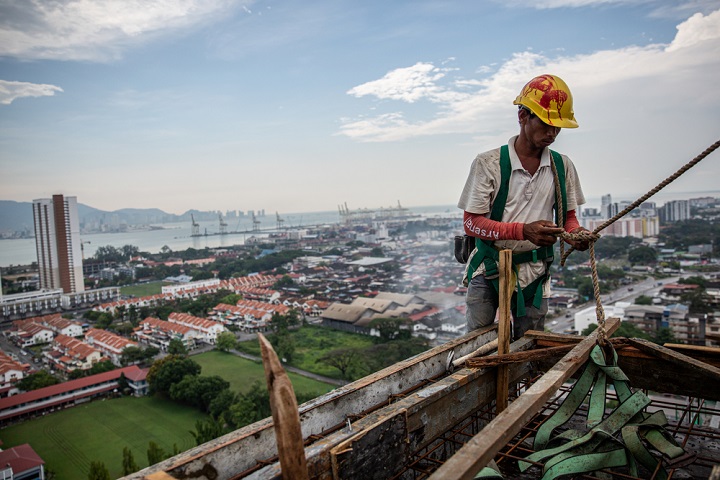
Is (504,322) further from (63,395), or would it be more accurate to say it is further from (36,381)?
(36,381)

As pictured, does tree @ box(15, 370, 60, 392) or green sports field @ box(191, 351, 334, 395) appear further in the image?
tree @ box(15, 370, 60, 392)

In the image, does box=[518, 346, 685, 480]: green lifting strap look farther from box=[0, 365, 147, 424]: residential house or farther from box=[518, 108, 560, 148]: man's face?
box=[0, 365, 147, 424]: residential house

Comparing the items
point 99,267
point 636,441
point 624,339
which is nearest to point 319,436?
point 636,441

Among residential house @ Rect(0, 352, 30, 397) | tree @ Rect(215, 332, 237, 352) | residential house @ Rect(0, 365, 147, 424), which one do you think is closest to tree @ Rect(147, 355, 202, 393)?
residential house @ Rect(0, 365, 147, 424)

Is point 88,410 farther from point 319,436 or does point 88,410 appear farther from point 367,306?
point 319,436

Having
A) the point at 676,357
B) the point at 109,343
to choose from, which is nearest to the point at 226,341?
the point at 109,343

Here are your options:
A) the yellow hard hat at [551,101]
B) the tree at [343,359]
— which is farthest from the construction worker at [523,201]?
the tree at [343,359]
